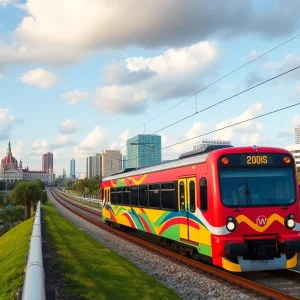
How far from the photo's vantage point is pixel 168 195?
1423 cm

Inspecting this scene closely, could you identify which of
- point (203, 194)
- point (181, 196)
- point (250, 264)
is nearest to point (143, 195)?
point (181, 196)

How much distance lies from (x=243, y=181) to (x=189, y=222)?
232 centimetres

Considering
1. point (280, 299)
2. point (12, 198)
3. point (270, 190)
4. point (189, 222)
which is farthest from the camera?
point (12, 198)

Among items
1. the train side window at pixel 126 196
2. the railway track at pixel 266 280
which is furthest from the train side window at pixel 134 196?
the railway track at pixel 266 280

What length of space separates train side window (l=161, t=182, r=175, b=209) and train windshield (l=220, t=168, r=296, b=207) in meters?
3.12

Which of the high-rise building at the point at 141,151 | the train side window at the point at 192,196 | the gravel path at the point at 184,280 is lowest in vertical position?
the gravel path at the point at 184,280

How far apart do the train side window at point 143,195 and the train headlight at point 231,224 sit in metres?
6.49

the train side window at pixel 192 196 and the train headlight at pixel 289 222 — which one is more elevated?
the train side window at pixel 192 196

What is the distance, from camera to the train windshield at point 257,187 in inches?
431

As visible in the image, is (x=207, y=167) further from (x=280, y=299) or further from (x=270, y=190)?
(x=280, y=299)

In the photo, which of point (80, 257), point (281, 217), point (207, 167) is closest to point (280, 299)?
point (281, 217)

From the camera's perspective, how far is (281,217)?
36.2ft

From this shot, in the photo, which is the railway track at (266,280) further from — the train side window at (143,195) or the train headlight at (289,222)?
the train side window at (143,195)

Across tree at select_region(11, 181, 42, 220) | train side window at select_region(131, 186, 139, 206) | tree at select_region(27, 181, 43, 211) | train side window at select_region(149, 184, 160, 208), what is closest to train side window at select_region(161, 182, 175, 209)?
train side window at select_region(149, 184, 160, 208)
